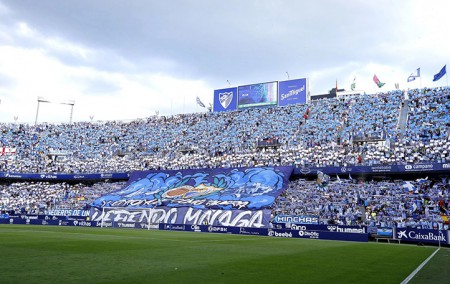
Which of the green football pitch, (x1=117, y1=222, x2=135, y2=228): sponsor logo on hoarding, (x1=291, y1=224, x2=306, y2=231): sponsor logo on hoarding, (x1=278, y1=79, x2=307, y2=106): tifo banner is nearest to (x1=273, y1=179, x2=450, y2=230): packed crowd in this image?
(x1=291, y1=224, x2=306, y2=231): sponsor logo on hoarding

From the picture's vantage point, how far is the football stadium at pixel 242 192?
13.7 meters

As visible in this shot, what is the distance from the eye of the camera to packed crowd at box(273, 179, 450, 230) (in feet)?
114

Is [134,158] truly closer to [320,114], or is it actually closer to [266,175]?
[266,175]

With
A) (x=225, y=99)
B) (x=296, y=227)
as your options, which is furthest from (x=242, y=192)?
(x=225, y=99)

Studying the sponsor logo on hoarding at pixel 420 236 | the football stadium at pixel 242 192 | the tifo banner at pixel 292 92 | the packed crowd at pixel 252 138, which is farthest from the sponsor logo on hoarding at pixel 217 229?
the tifo banner at pixel 292 92

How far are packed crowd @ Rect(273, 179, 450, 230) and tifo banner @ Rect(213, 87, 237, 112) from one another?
92.3ft

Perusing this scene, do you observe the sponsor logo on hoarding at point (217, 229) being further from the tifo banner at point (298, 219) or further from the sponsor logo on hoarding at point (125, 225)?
the sponsor logo on hoarding at point (125, 225)

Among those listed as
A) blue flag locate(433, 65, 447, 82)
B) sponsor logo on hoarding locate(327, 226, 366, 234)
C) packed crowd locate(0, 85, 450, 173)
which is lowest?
sponsor logo on hoarding locate(327, 226, 366, 234)

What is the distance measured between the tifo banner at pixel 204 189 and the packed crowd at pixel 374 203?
8.78 ft

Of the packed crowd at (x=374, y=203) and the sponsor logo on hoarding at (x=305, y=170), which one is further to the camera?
the sponsor logo on hoarding at (x=305, y=170)

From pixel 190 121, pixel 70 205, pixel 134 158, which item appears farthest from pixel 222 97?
pixel 70 205

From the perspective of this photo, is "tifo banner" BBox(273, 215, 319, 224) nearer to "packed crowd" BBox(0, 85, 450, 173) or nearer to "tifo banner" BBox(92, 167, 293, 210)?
"tifo banner" BBox(92, 167, 293, 210)

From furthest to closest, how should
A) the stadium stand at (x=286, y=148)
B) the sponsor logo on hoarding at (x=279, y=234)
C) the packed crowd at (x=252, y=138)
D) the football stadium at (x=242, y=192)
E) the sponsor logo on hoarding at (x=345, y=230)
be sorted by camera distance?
the packed crowd at (x=252, y=138) < the stadium stand at (x=286, y=148) < the sponsor logo on hoarding at (x=279, y=234) < the sponsor logo on hoarding at (x=345, y=230) < the football stadium at (x=242, y=192)

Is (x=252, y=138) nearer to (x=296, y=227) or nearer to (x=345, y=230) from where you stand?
(x=296, y=227)
